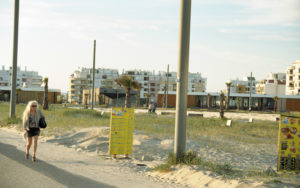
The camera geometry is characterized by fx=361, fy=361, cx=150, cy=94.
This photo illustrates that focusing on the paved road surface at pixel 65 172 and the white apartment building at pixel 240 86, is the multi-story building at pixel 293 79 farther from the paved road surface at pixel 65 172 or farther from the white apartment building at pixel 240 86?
the paved road surface at pixel 65 172

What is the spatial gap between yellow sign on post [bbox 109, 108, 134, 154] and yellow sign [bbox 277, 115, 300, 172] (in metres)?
4.16

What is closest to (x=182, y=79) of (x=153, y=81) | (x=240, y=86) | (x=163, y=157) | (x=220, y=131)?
(x=163, y=157)

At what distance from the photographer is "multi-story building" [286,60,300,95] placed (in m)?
108

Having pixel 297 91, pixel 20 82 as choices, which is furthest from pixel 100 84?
pixel 297 91

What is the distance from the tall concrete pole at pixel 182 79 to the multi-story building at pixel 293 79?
347ft

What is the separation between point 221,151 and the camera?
12297 millimetres

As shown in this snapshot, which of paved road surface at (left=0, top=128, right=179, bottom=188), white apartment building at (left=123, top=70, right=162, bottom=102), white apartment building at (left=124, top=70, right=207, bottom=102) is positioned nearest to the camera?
paved road surface at (left=0, top=128, right=179, bottom=188)

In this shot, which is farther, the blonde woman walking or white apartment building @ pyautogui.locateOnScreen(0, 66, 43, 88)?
white apartment building @ pyautogui.locateOnScreen(0, 66, 43, 88)

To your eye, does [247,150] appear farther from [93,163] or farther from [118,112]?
[93,163]

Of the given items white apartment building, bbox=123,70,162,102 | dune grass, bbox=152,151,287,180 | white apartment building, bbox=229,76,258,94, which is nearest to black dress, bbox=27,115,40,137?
dune grass, bbox=152,151,287,180

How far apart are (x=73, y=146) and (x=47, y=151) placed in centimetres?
172

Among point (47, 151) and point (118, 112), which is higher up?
point (118, 112)

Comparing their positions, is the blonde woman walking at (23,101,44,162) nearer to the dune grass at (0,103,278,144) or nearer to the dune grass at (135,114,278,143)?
the dune grass at (0,103,278,144)

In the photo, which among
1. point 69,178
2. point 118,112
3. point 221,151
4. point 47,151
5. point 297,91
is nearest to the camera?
point 69,178
